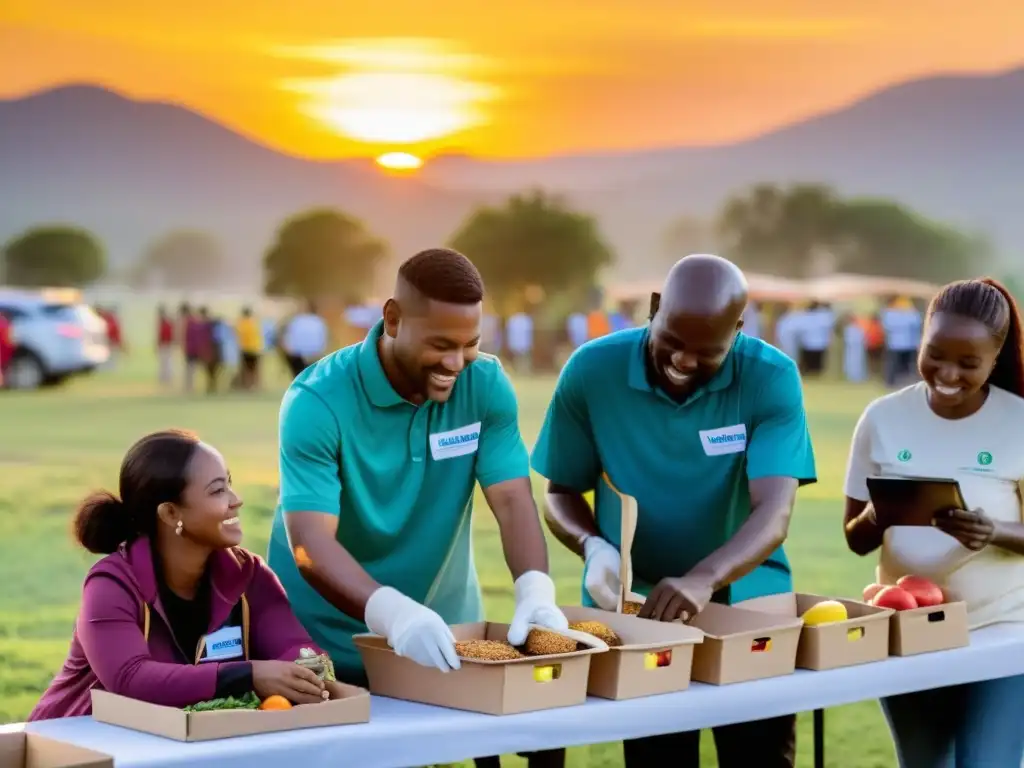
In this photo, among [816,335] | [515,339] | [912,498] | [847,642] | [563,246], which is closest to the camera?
[847,642]

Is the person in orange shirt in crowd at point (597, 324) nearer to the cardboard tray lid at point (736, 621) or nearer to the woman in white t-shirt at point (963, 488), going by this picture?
the woman in white t-shirt at point (963, 488)

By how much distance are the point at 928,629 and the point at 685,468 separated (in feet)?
1.96

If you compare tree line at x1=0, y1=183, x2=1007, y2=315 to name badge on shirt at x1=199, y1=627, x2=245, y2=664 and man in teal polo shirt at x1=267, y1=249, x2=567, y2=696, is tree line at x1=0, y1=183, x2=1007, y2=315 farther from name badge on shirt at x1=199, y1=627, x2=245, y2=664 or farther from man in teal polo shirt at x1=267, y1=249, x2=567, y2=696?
name badge on shirt at x1=199, y1=627, x2=245, y2=664

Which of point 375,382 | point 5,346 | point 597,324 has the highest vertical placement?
point 597,324

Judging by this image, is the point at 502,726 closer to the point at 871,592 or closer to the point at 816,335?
the point at 871,592

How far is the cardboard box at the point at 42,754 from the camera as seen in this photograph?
2438 millimetres

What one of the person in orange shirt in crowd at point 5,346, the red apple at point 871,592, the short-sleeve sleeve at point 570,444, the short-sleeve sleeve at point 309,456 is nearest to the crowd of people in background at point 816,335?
the person in orange shirt in crowd at point 5,346

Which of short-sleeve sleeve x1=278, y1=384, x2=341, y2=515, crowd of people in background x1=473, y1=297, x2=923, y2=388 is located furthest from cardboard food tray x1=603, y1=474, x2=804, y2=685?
crowd of people in background x1=473, y1=297, x2=923, y2=388

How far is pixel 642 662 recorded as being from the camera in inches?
119

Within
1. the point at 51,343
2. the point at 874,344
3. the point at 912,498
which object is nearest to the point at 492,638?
the point at 912,498

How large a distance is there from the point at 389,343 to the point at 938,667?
1.30m

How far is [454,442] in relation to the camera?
3.27 m

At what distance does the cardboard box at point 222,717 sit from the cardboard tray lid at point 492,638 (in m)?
0.18

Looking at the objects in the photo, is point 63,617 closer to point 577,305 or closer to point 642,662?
point 642,662
